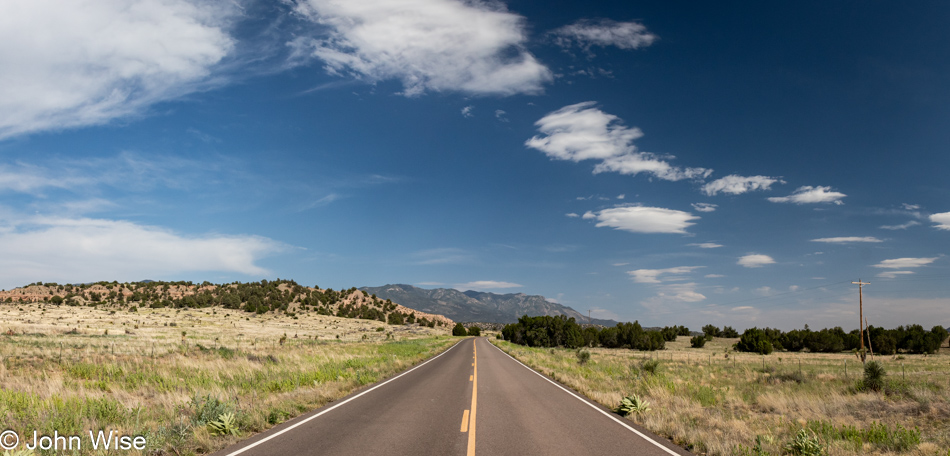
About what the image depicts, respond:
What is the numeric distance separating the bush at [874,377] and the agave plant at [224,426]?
22813 millimetres

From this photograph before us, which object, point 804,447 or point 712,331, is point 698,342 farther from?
point 804,447

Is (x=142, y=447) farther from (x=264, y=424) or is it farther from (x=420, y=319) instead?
(x=420, y=319)

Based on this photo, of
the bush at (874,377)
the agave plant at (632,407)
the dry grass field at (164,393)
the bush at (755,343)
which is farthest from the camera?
the bush at (755,343)

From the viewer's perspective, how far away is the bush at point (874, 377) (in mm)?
17328

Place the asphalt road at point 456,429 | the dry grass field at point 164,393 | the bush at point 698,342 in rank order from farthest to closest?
the bush at point 698,342 < the dry grass field at point 164,393 < the asphalt road at point 456,429

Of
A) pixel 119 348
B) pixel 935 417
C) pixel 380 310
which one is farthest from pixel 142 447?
pixel 380 310

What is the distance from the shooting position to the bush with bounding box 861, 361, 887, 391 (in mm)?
17328

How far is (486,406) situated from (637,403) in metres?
4.25

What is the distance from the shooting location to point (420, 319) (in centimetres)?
12506

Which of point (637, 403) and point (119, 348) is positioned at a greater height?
point (637, 403)

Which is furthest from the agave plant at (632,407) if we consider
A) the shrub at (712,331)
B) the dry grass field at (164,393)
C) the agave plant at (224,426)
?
the shrub at (712,331)

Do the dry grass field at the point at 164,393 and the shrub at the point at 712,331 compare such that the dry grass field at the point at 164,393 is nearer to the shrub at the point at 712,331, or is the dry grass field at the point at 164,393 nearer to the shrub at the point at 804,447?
the shrub at the point at 804,447

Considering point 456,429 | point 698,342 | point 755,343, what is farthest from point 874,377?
point 698,342

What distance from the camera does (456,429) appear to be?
9.19 metres
